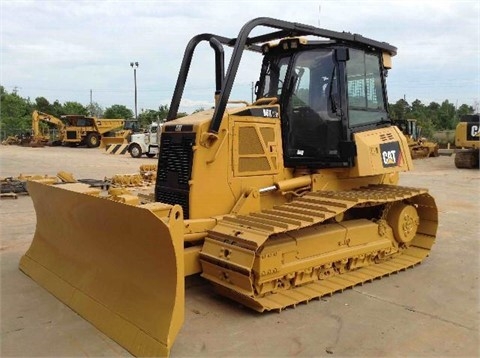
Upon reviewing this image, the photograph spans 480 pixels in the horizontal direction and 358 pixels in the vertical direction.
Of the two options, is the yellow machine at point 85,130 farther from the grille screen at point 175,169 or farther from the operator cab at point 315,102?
the operator cab at point 315,102

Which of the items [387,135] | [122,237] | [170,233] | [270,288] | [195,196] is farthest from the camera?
[387,135]

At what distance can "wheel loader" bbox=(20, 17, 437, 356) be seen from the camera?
425cm


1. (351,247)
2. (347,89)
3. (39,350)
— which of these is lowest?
(39,350)

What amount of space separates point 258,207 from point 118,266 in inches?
74.0

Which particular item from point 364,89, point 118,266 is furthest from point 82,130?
point 118,266

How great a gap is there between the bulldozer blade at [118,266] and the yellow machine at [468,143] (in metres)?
19.2

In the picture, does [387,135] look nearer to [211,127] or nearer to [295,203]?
[295,203]

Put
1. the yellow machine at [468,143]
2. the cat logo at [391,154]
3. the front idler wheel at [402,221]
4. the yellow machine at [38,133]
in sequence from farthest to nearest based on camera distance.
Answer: the yellow machine at [38,133] → the yellow machine at [468,143] → the front idler wheel at [402,221] → the cat logo at [391,154]

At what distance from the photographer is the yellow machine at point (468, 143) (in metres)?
20.5

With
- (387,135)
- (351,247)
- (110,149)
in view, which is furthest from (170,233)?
(110,149)

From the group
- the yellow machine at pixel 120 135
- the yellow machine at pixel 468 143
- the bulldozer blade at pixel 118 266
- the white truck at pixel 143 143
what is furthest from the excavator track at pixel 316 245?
the yellow machine at pixel 120 135

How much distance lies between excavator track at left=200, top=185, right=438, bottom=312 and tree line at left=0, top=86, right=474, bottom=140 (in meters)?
34.9

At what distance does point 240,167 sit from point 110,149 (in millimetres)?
27418

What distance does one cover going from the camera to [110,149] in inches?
1246
